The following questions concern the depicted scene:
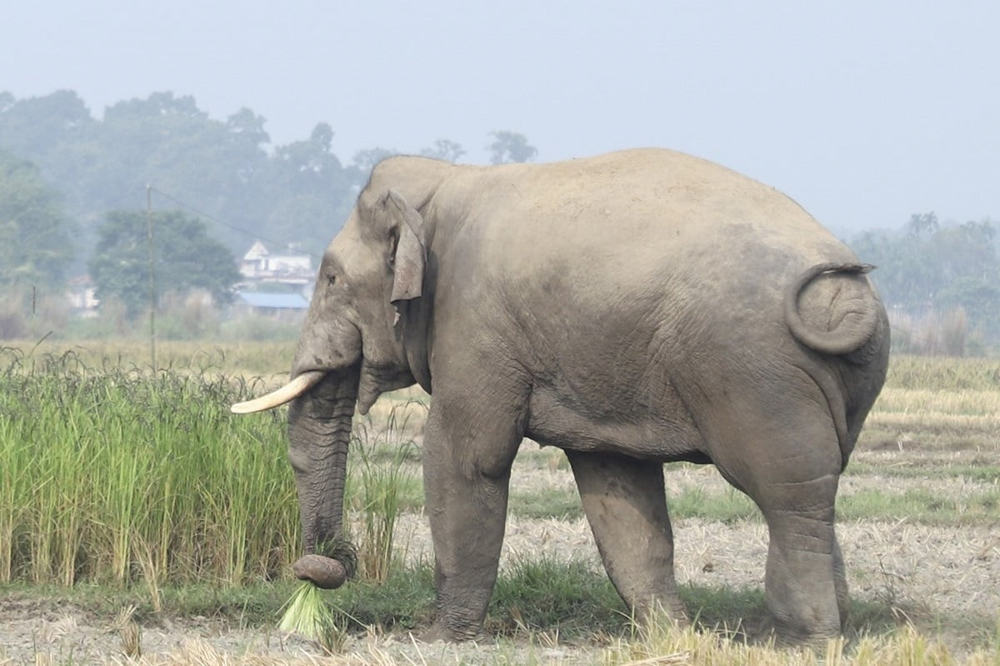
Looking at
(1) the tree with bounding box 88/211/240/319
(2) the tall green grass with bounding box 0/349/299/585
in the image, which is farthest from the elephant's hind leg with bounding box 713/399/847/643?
(1) the tree with bounding box 88/211/240/319

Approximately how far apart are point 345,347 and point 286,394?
1.19 ft

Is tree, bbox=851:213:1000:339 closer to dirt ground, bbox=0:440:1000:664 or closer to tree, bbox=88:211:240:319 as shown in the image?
tree, bbox=88:211:240:319

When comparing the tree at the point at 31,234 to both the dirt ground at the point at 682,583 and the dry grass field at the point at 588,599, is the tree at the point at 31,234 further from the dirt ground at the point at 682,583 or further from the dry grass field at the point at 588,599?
the dirt ground at the point at 682,583

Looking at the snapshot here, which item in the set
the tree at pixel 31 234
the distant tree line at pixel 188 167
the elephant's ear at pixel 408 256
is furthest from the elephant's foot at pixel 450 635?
the distant tree line at pixel 188 167

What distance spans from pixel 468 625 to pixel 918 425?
1280 cm

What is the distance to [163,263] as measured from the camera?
84.9m

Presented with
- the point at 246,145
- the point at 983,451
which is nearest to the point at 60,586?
the point at 983,451

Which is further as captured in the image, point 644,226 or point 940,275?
point 940,275

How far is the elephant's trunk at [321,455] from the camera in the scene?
8.15 metres

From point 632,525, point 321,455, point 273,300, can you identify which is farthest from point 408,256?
point 273,300

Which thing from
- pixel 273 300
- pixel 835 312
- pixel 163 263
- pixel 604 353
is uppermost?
pixel 835 312

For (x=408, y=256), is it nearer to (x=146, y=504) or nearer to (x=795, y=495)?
(x=795, y=495)

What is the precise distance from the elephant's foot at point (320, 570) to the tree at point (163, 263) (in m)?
76.4

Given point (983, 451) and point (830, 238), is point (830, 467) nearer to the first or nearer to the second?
point (830, 238)
